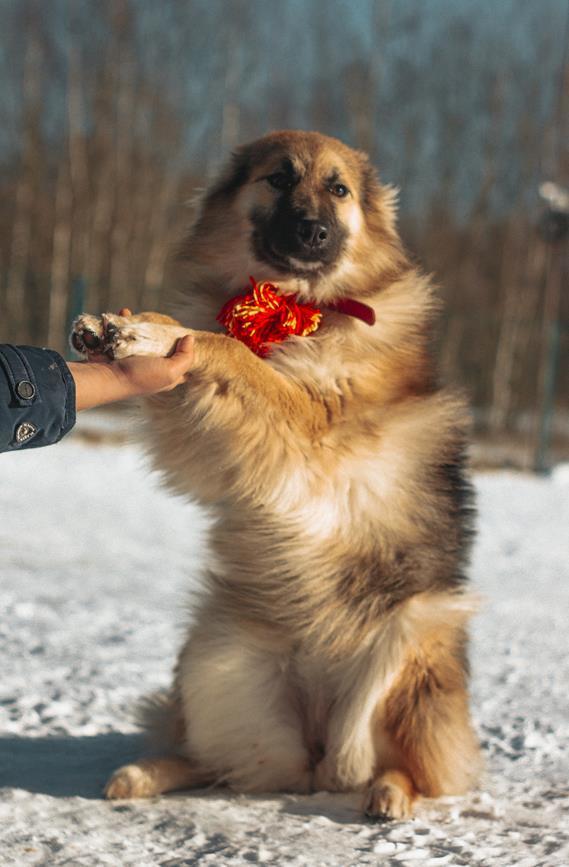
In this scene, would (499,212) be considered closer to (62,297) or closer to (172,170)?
(172,170)

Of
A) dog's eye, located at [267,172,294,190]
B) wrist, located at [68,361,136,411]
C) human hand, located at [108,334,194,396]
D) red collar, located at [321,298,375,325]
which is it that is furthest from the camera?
dog's eye, located at [267,172,294,190]

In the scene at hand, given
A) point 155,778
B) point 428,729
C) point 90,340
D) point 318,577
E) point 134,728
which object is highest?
point 90,340

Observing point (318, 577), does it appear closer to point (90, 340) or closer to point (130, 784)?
point (130, 784)

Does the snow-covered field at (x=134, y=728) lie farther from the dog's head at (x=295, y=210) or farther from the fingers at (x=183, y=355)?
the dog's head at (x=295, y=210)

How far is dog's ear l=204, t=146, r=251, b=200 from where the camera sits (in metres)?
3.67

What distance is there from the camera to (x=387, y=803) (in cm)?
269

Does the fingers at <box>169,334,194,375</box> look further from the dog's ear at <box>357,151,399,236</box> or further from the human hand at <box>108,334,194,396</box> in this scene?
the dog's ear at <box>357,151,399,236</box>

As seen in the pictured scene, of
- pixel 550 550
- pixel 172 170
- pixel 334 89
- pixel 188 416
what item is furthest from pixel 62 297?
pixel 188 416

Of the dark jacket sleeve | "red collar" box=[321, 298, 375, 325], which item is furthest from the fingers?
"red collar" box=[321, 298, 375, 325]

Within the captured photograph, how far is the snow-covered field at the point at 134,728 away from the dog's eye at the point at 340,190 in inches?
A: 52.6

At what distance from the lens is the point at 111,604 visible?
202 inches


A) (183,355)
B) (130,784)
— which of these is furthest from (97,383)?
(130,784)

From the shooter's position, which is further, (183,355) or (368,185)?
(368,185)

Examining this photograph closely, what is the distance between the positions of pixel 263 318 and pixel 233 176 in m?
0.86
